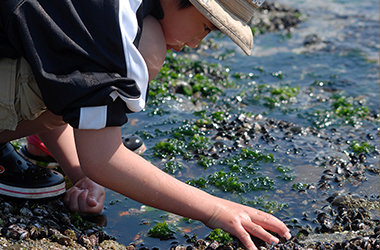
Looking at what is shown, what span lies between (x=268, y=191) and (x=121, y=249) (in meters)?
1.47

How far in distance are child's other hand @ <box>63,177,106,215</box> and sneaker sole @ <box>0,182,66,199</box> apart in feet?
0.31

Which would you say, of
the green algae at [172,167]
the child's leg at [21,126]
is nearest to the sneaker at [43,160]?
the child's leg at [21,126]

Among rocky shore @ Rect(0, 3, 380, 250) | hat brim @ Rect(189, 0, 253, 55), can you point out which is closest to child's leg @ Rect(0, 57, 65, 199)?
rocky shore @ Rect(0, 3, 380, 250)

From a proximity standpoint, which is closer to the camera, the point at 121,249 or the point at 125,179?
the point at 125,179

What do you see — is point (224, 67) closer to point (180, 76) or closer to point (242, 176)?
point (180, 76)

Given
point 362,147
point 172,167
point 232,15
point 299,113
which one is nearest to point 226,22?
point 232,15

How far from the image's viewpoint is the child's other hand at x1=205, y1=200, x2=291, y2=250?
276 cm

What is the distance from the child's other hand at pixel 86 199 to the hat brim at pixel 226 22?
1.55 meters

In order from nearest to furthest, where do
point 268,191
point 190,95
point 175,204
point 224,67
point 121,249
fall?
point 175,204 → point 121,249 → point 268,191 → point 190,95 → point 224,67

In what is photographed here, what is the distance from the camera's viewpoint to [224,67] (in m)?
6.57

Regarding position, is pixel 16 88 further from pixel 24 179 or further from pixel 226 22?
pixel 226 22

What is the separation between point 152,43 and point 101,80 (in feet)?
1.95

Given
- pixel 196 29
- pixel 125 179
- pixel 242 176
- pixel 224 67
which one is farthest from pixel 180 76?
pixel 125 179

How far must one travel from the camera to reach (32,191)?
3.05m
